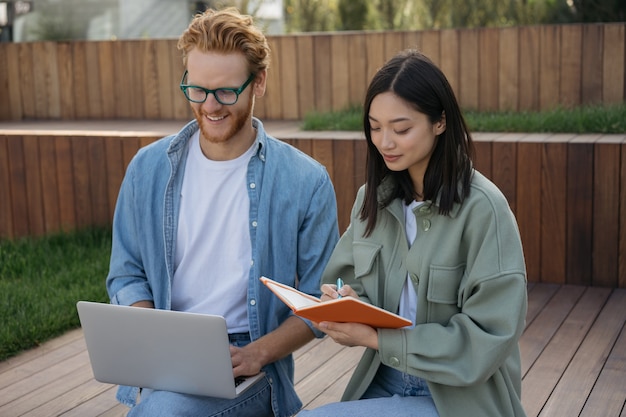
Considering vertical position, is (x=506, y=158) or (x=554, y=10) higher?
A: (x=554, y=10)

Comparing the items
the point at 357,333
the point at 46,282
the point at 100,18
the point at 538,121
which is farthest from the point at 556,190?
the point at 100,18

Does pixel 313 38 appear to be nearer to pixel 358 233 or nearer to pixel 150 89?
pixel 150 89

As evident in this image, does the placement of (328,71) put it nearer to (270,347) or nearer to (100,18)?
(270,347)

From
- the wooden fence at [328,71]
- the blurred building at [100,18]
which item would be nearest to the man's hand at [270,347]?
the wooden fence at [328,71]

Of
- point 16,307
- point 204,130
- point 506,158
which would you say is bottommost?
point 16,307

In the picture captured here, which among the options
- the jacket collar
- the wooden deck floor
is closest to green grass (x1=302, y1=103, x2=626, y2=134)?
the wooden deck floor

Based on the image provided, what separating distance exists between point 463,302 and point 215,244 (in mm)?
735

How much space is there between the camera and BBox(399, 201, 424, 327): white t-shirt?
196cm

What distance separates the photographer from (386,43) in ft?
19.9

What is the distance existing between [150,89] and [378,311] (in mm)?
5281

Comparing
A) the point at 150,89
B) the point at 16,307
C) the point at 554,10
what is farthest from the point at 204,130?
the point at 554,10

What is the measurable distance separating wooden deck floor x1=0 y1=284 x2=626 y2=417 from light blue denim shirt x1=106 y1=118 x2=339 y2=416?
0.86 meters

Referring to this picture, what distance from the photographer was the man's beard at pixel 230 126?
2283 mm

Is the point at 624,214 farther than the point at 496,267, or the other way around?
the point at 624,214
